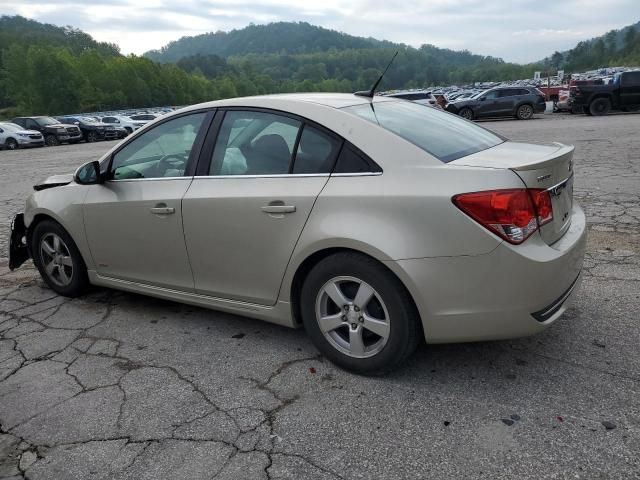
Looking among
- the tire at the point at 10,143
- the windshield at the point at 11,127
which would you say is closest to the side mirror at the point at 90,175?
the tire at the point at 10,143

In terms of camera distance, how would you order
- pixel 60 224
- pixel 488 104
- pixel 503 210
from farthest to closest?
1. pixel 488 104
2. pixel 60 224
3. pixel 503 210

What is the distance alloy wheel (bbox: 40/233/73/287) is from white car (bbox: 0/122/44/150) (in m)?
26.5

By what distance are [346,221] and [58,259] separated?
2888mm

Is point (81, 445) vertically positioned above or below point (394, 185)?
below

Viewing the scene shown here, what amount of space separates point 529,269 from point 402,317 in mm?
652

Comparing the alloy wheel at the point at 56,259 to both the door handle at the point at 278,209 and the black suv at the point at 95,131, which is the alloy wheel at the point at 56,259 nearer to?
the door handle at the point at 278,209

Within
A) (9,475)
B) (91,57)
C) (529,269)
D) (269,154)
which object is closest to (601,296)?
(529,269)

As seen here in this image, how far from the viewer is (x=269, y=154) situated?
127 inches

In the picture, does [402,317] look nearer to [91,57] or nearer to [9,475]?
[9,475]

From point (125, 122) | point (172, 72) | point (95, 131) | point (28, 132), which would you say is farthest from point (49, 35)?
point (28, 132)

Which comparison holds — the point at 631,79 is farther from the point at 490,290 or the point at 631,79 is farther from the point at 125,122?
the point at 125,122

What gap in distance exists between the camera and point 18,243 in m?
4.87

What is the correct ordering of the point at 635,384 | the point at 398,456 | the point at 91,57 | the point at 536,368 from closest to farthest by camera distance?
1. the point at 398,456
2. the point at 635,384
3. the point at 536,368
4. the point at 91,57

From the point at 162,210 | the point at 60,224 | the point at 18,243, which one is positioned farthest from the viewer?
the point at 18,243
